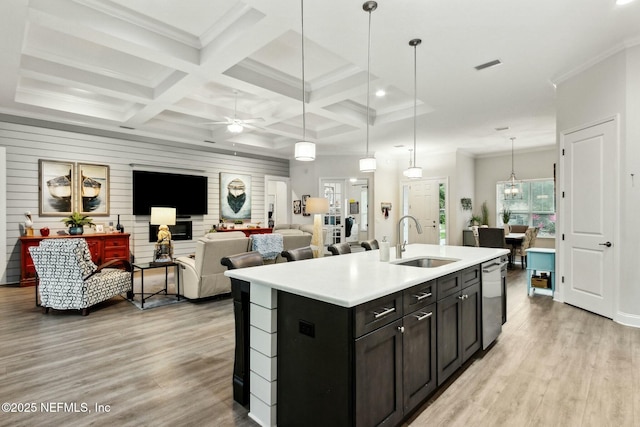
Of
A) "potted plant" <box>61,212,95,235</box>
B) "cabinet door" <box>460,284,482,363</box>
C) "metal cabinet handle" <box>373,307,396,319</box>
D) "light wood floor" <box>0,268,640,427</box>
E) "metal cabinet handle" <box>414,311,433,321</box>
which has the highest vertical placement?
"potted plant" <box>61,212,95,235</box>

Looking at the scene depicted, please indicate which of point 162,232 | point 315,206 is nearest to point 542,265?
point 315,206

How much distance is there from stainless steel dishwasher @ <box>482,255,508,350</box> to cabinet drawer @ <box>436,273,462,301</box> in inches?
21.6

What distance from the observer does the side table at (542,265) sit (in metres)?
4.83

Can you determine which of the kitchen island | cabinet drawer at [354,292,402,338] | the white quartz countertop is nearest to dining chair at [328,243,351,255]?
the white quartz countertop

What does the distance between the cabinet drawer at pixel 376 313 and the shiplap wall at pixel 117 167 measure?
6689 millimetres

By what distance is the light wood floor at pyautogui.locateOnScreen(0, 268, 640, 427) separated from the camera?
2.05 meters

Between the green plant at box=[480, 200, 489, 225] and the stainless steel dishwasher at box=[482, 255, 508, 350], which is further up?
the green plant at box=[480, 200, 489, 225]

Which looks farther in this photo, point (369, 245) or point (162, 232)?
point (162, 232)

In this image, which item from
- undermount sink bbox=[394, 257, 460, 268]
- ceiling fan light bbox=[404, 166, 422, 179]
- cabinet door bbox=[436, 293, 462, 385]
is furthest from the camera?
ceiling fan light bbox=[404, 166, 422, 179]

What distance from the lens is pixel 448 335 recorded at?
2.32 meters

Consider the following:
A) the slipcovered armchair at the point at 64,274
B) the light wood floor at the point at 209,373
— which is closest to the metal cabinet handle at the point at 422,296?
Answer: the light wood floor at the point at 209,373

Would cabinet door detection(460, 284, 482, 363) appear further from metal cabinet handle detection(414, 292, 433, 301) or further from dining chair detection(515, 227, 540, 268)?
dining chair detection(515, 227, 540, 268)

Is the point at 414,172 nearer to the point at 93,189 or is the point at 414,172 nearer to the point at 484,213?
the point at 93,189

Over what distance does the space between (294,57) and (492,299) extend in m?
3.62
